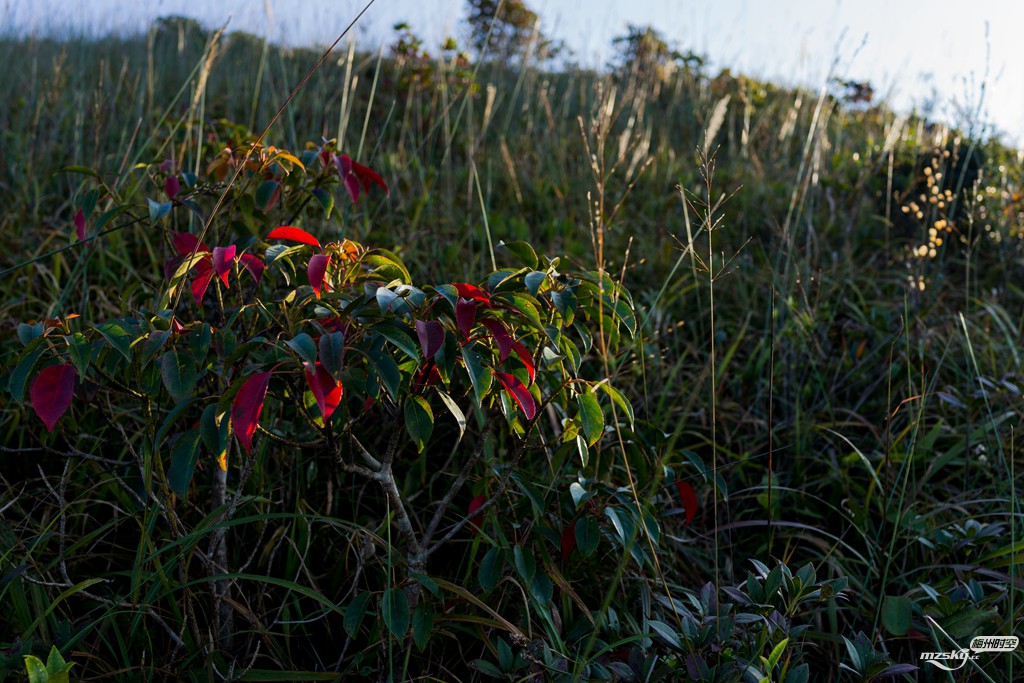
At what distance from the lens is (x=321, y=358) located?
86 centimetres

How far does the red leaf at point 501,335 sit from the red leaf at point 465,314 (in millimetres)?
35

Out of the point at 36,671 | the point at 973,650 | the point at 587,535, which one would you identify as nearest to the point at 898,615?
the point at 973,650

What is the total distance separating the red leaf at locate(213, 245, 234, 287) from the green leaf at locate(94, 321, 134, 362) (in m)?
0.15

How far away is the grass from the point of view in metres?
1.26

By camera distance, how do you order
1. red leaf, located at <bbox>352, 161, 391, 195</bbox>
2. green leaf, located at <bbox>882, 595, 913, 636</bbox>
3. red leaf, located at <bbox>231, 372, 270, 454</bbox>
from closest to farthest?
red leaf, located at <bbox>231, 372, 270, 454</bbox> < green leaf, located at <bbox>882, 595, 913, 636</bbox> < red leaf, located at <bbox>352, 161, 391, 195</bbox>

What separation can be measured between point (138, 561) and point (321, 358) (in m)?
0.58

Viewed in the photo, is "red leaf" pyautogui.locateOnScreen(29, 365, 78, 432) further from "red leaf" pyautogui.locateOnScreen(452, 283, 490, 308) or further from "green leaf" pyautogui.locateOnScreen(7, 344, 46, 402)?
"red leaf" pyautogui.locateOnScreen(452, 283, 490, 308)

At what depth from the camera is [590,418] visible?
111 centimetres

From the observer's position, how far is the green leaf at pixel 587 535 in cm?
116

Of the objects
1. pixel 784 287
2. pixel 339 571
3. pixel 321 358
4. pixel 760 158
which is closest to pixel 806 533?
pixel 784 287

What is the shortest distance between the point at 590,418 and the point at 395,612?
416 mm

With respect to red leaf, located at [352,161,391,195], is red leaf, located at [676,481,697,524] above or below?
below

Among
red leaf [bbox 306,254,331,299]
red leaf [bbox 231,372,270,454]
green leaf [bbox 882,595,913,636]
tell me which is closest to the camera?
red leaf [bbox 231,372,270,454]

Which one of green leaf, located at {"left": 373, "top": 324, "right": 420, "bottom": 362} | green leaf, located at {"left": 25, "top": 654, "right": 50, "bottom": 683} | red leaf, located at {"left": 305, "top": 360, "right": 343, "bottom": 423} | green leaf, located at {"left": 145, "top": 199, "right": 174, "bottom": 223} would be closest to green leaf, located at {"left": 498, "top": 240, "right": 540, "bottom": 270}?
green leaf, located at {"left": 373, "top": 324, "right": 420, "bottom": 362}
